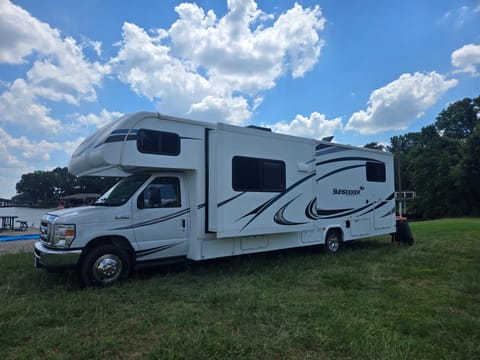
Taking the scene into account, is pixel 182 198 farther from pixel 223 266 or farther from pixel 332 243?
pixel 332 243

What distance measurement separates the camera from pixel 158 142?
19.6 ft

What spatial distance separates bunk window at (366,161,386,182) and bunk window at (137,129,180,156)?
628cm

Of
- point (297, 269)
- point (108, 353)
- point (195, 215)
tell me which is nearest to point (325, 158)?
point (297, 269)

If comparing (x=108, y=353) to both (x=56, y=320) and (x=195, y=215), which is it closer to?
(x=56, y=320)

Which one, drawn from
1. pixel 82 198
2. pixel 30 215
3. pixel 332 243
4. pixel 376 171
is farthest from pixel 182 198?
pixel 30 215

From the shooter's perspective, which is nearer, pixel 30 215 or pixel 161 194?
pixel 161 194

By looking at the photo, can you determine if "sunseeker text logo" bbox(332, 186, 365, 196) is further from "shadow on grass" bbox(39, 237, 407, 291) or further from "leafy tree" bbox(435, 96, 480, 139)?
"leafy tree" bbox(435, 96, 480, 139)

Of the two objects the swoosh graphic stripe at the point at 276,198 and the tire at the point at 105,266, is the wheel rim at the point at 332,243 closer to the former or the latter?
the swoosh graphic stripe at the point at 276,198

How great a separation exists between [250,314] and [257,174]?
3339 mm

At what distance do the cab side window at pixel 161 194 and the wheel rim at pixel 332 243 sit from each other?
4495 mm

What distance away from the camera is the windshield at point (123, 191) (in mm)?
6027

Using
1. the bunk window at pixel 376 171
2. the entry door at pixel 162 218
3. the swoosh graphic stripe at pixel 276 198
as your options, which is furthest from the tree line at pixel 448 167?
the entry door at pixel 162 218

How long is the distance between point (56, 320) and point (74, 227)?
167cm

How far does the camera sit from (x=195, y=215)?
648cm
